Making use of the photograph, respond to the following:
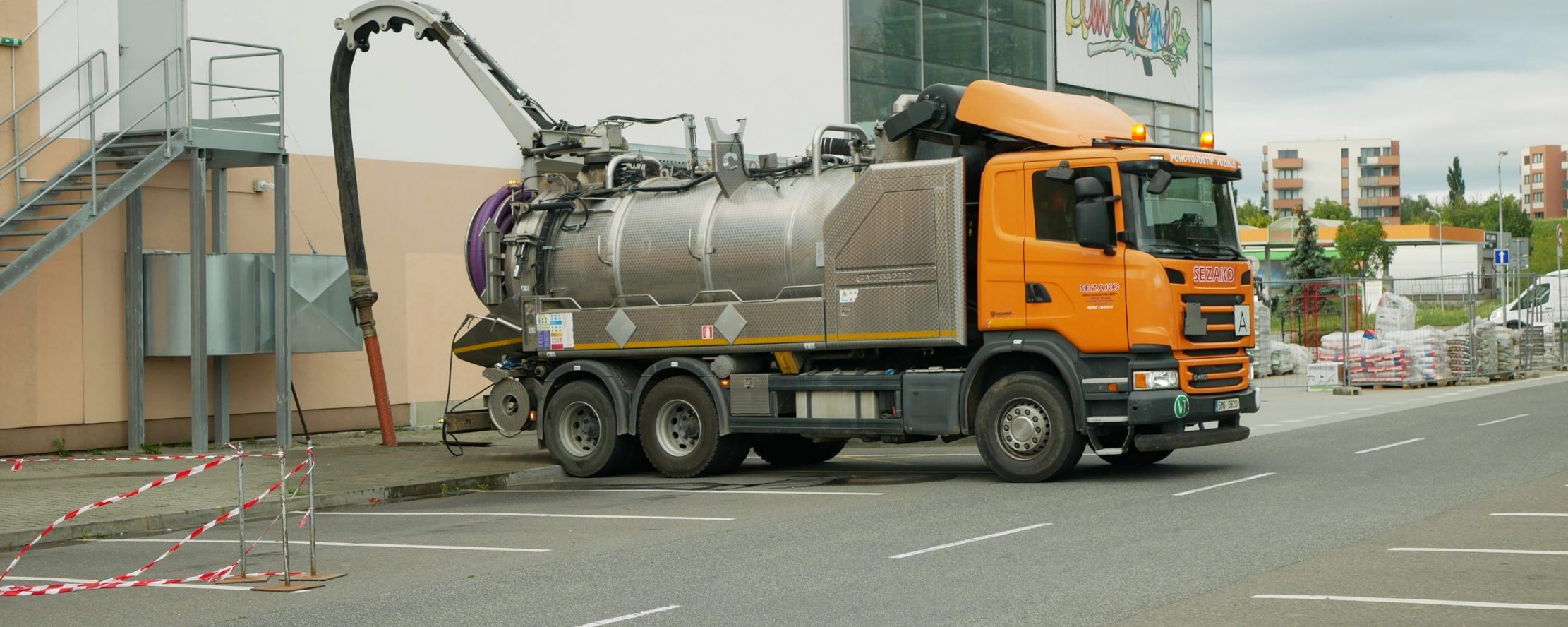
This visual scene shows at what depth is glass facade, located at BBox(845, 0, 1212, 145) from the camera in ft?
99.5

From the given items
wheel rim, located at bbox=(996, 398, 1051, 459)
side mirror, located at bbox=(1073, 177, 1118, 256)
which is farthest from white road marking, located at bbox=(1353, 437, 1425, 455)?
side mirror, located at bbox=(1073, 177, 1118, 256)

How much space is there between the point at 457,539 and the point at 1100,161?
21.7 ft

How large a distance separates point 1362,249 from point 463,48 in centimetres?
9324

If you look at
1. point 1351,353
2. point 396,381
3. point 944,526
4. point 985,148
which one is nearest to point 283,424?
point 396,381

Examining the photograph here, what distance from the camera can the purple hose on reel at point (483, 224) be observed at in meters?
18.4

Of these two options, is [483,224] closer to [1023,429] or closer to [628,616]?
[1023,429]

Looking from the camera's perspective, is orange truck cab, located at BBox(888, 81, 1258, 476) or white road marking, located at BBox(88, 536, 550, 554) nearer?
white road marking, located at BBox(88, 536, 550, 554)

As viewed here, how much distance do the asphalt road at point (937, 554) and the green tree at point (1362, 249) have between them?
91503 millimetres

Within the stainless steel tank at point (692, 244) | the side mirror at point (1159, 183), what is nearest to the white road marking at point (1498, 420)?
the side mirror at point (1159, 183)

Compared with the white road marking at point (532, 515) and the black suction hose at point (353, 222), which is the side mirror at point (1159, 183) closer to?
the white road marking at point (532, 515)

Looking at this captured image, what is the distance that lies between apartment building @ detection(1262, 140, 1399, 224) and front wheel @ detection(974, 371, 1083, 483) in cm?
16311

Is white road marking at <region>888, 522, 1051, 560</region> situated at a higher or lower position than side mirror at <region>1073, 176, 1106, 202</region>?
lower

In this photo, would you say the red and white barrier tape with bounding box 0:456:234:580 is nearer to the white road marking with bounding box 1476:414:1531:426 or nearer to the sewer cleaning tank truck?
the sewer cleaning tank truck

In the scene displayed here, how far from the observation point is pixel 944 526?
1155cm
